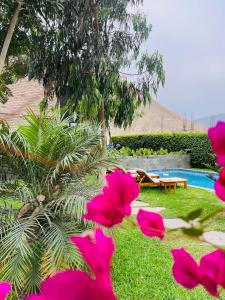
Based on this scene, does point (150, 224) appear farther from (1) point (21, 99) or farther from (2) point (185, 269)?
(1) point (21, 99)

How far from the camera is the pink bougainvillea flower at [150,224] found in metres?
0.45

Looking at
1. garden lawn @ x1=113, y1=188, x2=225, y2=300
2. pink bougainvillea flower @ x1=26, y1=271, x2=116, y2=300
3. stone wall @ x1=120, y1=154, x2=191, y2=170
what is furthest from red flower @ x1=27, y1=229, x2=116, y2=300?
stone wall @ x1=120, y1=154, x2=191, y2=170

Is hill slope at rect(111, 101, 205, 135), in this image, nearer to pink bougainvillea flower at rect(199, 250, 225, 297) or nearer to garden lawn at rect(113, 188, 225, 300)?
garden lawn at rect(113, 188, 225, 300)

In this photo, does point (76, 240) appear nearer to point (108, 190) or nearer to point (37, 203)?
point (108, 190)

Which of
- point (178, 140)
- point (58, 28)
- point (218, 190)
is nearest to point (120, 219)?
point (218, 190)

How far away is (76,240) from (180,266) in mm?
174

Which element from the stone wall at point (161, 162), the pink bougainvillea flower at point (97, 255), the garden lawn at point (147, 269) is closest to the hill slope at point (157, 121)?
the stone wall at point (161, 162)

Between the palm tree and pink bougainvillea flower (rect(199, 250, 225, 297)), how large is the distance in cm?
364

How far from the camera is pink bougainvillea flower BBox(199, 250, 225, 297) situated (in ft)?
1.35

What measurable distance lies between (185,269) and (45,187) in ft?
14.8

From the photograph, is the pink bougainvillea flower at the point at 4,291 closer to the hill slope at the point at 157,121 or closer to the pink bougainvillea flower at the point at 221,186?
the pink bougainvillea flower at the point at 221,186

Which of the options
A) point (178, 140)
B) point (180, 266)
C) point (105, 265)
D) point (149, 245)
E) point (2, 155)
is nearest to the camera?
point (105, 265)

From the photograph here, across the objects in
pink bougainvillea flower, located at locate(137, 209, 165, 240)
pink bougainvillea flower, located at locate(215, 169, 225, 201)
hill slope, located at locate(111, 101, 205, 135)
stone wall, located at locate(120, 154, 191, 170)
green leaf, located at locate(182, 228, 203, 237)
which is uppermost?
hill slope, located at locate(111, 101, 205, 135)

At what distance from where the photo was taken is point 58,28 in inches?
509
